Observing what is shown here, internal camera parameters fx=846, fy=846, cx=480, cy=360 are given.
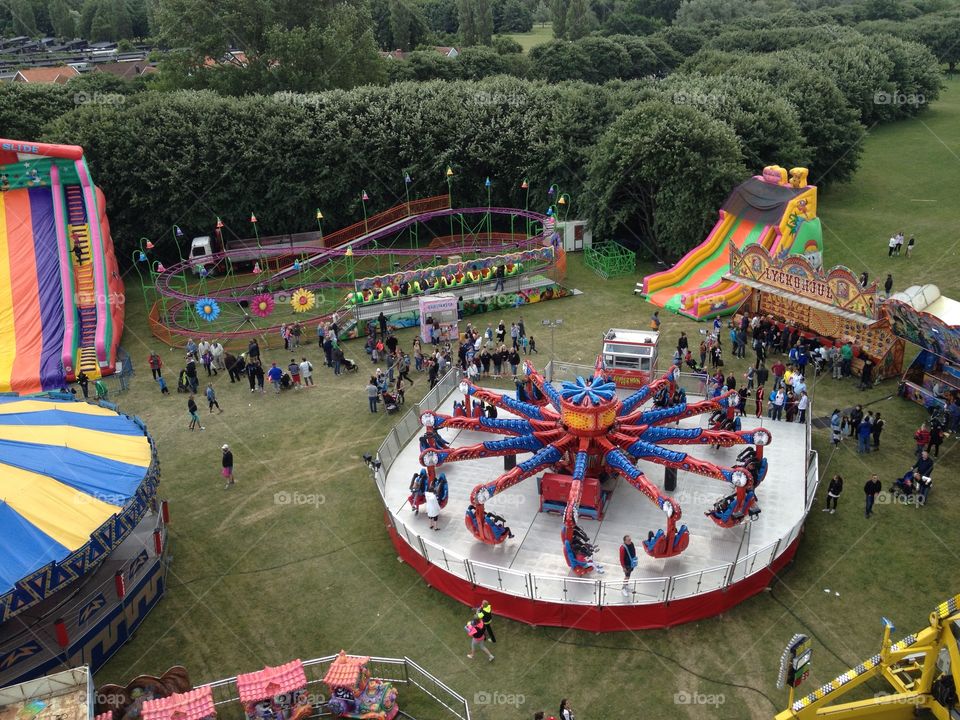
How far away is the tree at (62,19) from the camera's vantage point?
115688 millimetres

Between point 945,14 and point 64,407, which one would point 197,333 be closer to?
Answer: point 64,407

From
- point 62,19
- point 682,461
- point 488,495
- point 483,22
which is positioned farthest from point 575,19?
point 488,495

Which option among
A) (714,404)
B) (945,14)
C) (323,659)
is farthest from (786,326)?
(945,14)

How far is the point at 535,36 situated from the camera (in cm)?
12075

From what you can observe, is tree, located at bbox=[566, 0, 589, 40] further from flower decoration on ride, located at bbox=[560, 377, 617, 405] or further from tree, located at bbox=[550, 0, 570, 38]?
flower decoration on ride, located at bbox=[560, 377, 617, 405]

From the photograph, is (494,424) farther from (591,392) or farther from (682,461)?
(682,461)

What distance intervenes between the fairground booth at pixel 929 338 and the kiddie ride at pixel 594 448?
6752mm

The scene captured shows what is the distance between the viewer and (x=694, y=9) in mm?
99062

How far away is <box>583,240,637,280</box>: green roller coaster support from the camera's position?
38.5 meters

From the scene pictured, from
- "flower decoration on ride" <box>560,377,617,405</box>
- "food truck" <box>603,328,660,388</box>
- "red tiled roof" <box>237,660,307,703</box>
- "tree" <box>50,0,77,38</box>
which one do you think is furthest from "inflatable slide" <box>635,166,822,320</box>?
"tree" <box>50,0,77,38</box>

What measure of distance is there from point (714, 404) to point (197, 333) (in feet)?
66.7

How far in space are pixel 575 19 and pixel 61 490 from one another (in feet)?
281

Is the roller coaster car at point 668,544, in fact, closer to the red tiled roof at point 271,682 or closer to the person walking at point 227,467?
the red tiled roof at point 271,682

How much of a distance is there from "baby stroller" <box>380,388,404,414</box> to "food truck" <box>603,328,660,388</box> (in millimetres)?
6595
